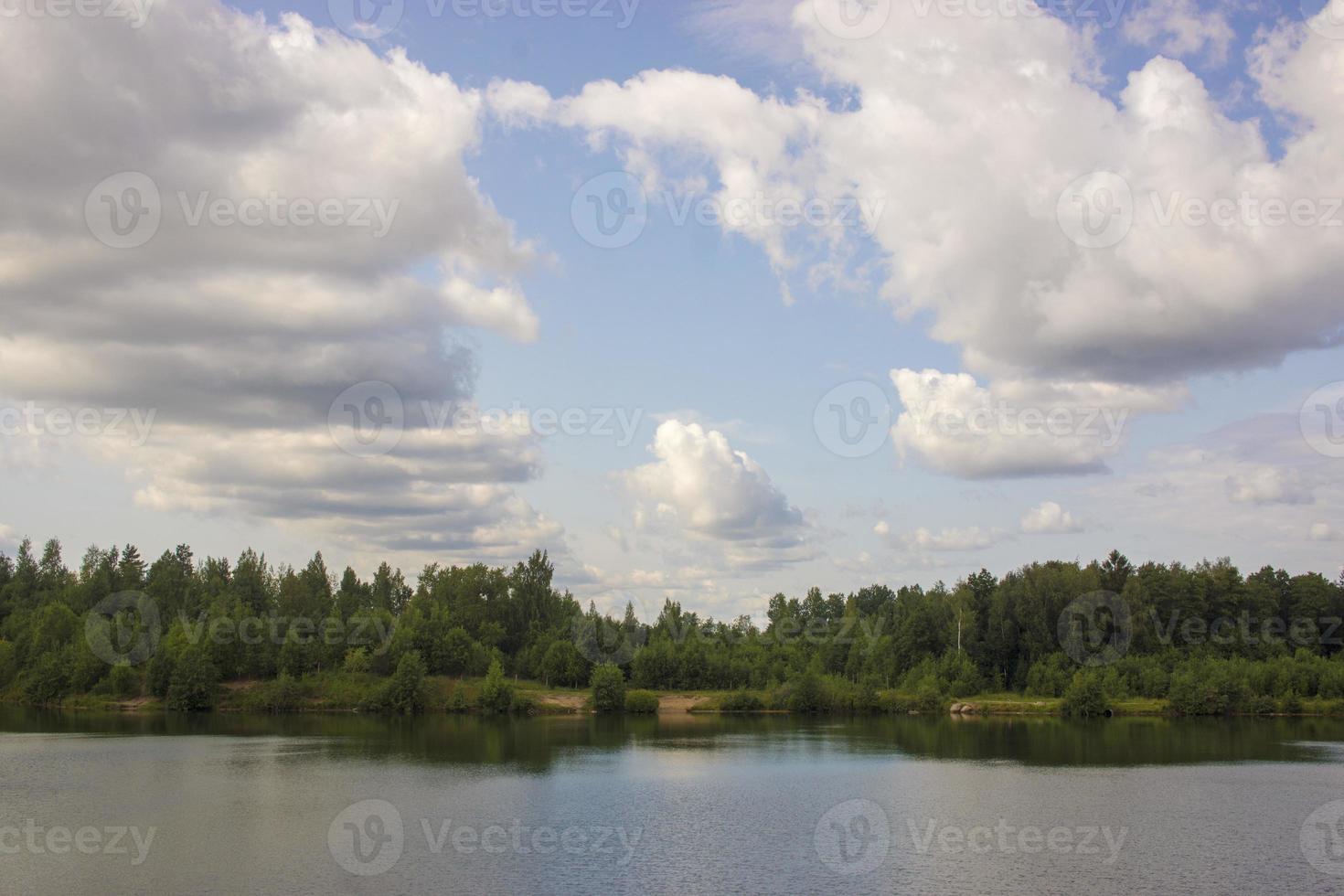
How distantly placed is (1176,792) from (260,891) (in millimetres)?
59194

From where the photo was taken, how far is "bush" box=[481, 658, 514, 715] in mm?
154500

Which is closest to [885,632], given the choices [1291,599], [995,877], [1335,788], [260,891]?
[1291,599]

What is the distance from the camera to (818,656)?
185 m

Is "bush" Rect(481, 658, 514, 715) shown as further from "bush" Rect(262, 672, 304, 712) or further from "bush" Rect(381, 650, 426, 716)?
"bush" Rect(262, 672, 304, 712)

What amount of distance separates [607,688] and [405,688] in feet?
100

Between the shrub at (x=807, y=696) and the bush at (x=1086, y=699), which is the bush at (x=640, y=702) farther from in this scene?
the bush at (x=1086, y=699)

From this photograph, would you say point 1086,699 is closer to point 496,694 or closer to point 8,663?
point 496,694

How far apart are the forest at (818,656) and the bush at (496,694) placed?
0.24 metres

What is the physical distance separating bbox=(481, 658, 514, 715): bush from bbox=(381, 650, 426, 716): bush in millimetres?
10067

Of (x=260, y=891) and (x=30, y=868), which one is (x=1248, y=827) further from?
(x=30, y=868)

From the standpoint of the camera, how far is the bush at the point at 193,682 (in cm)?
15238

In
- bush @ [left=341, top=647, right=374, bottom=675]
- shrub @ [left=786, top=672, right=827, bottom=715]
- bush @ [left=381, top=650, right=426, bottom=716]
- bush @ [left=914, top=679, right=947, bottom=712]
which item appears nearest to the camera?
bush @ [left=381, top=650, right=426, bottom=716]

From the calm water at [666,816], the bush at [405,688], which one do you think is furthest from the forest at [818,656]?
the calm water at [666,816]

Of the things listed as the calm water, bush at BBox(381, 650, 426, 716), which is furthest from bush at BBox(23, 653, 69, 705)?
the calm water
